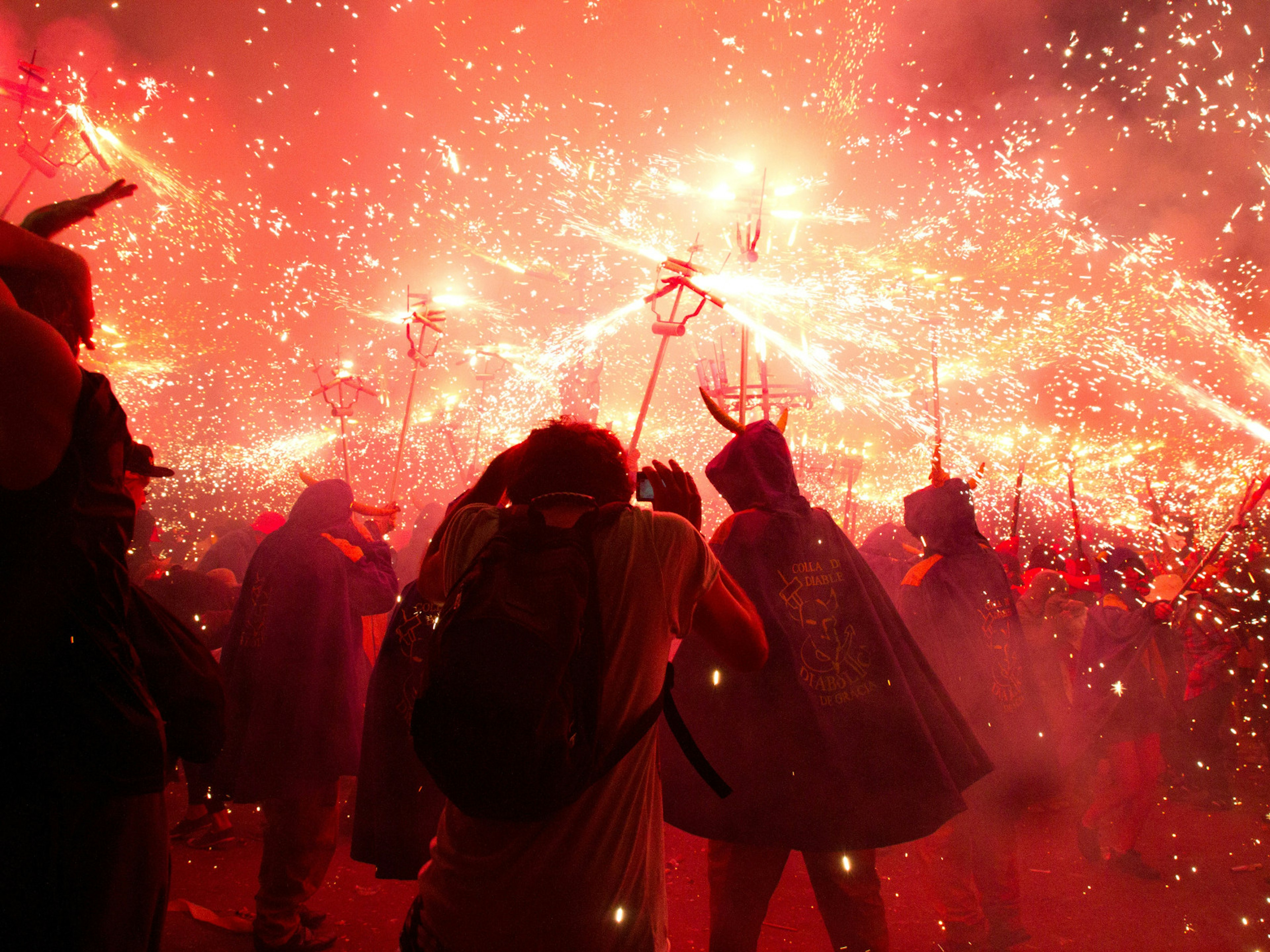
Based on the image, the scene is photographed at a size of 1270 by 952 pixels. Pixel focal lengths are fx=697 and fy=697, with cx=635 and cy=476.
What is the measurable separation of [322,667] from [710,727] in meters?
2.20

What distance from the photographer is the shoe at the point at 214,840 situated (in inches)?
185

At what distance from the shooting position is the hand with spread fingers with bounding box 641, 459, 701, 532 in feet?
6.73

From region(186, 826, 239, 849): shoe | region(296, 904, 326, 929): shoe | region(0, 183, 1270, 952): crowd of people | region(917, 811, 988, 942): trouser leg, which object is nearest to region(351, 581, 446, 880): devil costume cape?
region(0, 183, 1270, 952): crowd of people

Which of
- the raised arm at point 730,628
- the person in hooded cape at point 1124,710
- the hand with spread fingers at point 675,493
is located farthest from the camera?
the person in hooded cape at point 1124,710

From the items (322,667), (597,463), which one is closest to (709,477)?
(597,463)

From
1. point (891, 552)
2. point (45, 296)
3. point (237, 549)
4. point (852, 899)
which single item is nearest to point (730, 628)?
point (852, 899)

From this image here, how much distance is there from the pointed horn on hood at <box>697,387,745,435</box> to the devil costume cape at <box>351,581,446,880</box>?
4.72 feet

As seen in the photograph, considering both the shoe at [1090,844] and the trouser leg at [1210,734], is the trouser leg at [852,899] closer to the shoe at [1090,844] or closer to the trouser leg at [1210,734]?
the shoe at [1090,844]

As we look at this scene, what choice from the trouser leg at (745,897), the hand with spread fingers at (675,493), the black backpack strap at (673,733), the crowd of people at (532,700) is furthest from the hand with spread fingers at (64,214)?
the trouser leg at (745,897)

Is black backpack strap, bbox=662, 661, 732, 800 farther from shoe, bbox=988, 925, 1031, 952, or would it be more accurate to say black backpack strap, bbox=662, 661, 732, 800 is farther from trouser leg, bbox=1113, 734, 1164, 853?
trouser leg, bbox=1113, 734, 1164, 853

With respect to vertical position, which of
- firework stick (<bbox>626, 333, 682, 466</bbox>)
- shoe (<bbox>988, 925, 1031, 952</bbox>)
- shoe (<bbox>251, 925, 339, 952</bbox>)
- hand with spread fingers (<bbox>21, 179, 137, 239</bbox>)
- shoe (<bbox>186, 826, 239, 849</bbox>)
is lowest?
shoe (<bbox>251, 925, 339, 952</bbox>)

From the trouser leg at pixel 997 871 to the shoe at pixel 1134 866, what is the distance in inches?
66.5

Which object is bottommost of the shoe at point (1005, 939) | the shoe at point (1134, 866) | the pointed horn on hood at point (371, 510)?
the shoe at point (1005, 939)

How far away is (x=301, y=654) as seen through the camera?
144 inches
